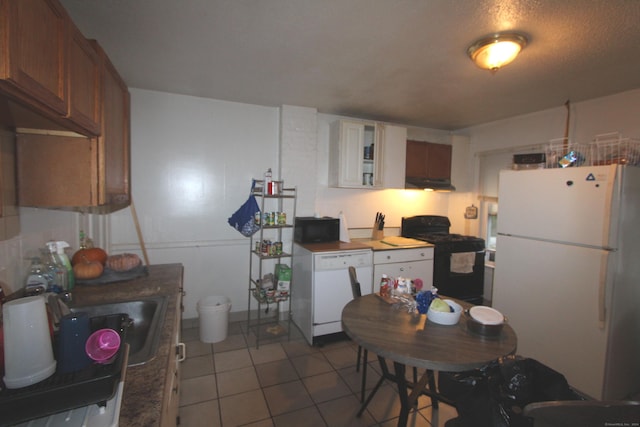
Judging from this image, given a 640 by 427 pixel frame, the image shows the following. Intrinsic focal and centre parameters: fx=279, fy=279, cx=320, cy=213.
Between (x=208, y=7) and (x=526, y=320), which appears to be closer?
(x=208, y=7)

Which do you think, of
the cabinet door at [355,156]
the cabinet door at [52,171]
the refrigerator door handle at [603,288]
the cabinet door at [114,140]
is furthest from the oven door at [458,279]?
the cabinet door at [52,171]

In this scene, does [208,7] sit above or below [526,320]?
above

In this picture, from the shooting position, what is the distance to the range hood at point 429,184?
3658 millimetres

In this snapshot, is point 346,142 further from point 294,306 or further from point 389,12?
point 294,306

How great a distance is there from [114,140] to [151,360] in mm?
1454

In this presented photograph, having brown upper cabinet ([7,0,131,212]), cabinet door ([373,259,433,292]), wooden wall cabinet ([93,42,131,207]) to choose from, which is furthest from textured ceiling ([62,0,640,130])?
cabinet door ([373,259,433,292])

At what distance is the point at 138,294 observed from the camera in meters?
1.69

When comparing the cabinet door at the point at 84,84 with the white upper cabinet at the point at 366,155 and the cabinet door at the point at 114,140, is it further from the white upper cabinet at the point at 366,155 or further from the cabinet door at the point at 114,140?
the white upper cabinet at the point at 366,155

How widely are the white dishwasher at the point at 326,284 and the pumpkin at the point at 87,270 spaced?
1630 mm

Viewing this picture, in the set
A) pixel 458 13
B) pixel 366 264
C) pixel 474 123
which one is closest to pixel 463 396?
pixel 366 264

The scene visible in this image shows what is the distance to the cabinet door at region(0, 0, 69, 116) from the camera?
2.43ft

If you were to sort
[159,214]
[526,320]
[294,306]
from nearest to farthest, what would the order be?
[526,320] → [159,214] → [294,306]

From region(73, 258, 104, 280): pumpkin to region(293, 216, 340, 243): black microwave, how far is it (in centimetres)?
173

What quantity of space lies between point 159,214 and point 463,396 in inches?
116
